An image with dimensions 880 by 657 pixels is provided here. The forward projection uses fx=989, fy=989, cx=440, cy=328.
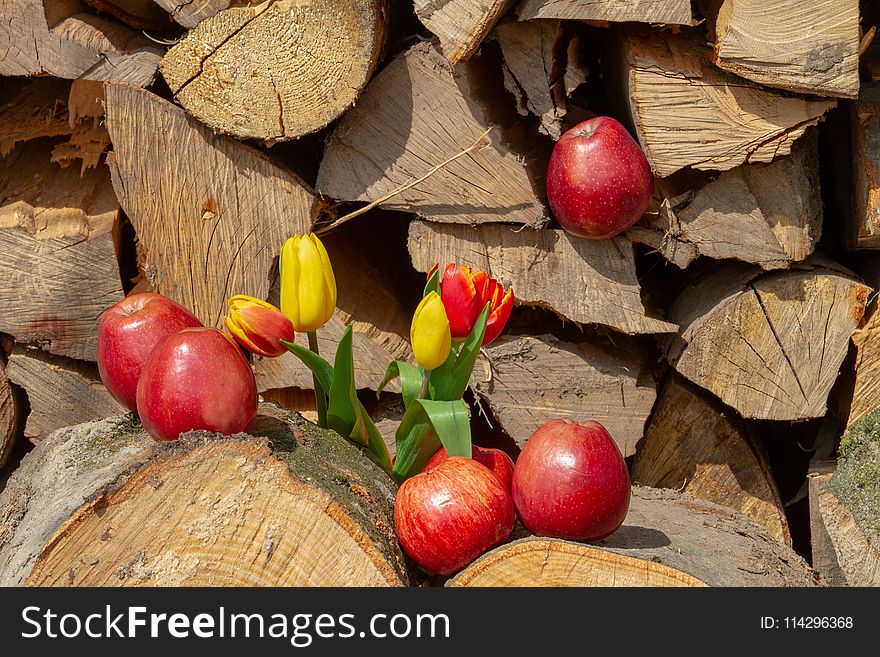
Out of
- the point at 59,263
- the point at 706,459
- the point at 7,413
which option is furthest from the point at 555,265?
the point at 7,413

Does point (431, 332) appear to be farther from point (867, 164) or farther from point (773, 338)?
point (867, 164)

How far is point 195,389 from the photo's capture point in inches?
59.8

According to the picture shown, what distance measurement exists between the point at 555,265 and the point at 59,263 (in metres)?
1.11

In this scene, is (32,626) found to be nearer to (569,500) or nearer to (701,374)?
(569,500)

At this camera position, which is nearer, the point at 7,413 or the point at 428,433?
the point at 428,433

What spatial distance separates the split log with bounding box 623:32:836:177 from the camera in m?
1.94

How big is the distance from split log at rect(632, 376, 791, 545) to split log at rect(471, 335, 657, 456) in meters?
0.13

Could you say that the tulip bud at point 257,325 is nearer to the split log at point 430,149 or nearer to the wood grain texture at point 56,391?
the split log at point 430,149

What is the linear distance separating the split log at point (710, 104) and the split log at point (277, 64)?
0.53 metres

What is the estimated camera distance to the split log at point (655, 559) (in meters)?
1.43

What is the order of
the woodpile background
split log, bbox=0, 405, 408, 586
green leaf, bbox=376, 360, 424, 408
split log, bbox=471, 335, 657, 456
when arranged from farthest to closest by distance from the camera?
split log, bbox=471, 335, 657, 456, the woodpile background, green leaf, bbox=376, 360, 424, 408, split log, bbox=0, 405, 408, 586

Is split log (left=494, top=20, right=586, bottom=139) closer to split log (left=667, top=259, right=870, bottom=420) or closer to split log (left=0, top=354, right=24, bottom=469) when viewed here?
split log (left=667, top=259, right=870, bottom=420)

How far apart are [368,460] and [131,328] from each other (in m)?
0.47

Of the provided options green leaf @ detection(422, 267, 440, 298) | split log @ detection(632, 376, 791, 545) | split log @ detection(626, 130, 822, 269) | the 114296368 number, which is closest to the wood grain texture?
green leaf @ detection(422, 267, 440, 298)
